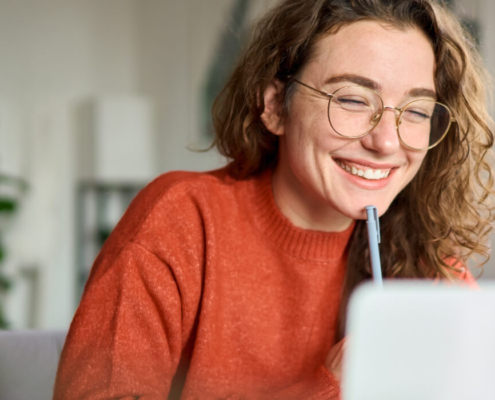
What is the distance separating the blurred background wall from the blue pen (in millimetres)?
2270

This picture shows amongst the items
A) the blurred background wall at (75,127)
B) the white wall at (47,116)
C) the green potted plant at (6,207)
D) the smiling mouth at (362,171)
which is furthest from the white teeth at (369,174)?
the white wall at (47,116)

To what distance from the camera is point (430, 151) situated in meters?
1.35

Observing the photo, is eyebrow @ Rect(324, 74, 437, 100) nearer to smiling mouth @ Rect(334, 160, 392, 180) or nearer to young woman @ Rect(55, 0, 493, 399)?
young woman @ Rect(55, 0, 493, 399)

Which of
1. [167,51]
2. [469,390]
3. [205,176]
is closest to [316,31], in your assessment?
[205,176]

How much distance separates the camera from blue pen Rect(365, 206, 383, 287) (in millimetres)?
988

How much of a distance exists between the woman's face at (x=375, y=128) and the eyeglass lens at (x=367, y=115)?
0.05ft

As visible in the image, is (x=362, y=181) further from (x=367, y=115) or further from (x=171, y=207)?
(x=171, y=207)

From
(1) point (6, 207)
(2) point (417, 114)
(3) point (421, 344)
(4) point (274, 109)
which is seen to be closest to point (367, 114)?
(2) point (417, 114)

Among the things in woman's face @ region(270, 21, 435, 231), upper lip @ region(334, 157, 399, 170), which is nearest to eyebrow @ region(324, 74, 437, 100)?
woman's face @ region(270, 21, 435, 231)

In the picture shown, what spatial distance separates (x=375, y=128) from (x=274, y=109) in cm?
26

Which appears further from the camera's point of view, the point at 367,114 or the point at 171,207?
the point at 171,207

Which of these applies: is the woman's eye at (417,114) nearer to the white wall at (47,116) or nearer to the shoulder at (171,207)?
the shoulder at (171,207)

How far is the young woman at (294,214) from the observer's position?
1.10 metres

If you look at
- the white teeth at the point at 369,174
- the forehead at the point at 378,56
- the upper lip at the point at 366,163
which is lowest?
the white teeth at the point at 369,174
